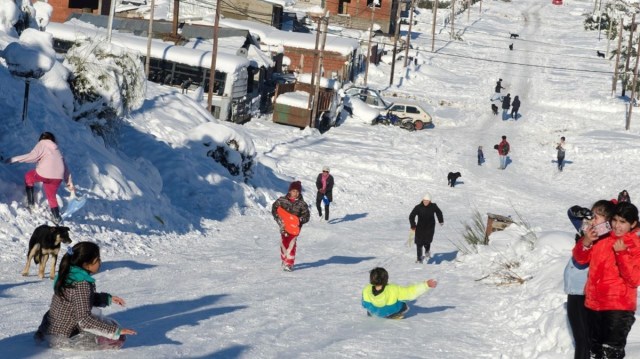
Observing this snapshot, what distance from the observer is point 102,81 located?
18938 millimetres

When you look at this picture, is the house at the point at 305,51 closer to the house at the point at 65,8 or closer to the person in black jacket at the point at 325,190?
the house at the point at 65,8

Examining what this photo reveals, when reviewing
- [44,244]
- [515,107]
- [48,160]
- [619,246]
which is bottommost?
[515,107]

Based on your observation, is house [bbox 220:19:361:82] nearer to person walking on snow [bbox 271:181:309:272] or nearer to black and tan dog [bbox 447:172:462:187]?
black and tan dog [bbox 447:172:462:187]

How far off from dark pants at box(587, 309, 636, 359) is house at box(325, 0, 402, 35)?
76213mm

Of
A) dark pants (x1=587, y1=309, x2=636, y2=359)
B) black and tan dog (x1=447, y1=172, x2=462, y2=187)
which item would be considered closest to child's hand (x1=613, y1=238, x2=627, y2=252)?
dark pants (x1=587, y1=309, x2=636, y2=359)

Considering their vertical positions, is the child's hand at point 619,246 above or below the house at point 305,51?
above

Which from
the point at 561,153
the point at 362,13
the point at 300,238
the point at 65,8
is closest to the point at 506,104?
the point at 561,153

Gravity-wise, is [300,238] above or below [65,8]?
above

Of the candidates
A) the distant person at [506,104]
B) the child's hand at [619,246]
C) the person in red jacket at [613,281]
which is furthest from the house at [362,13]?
the child's hand at [619,246]

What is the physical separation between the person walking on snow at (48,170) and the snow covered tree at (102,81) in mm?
5125

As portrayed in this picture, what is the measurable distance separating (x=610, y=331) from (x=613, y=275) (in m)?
0.48

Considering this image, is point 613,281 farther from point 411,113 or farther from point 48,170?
point 411,113

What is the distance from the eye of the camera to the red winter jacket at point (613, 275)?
23.3 ft

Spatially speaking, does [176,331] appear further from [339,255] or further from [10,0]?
[10,0]
